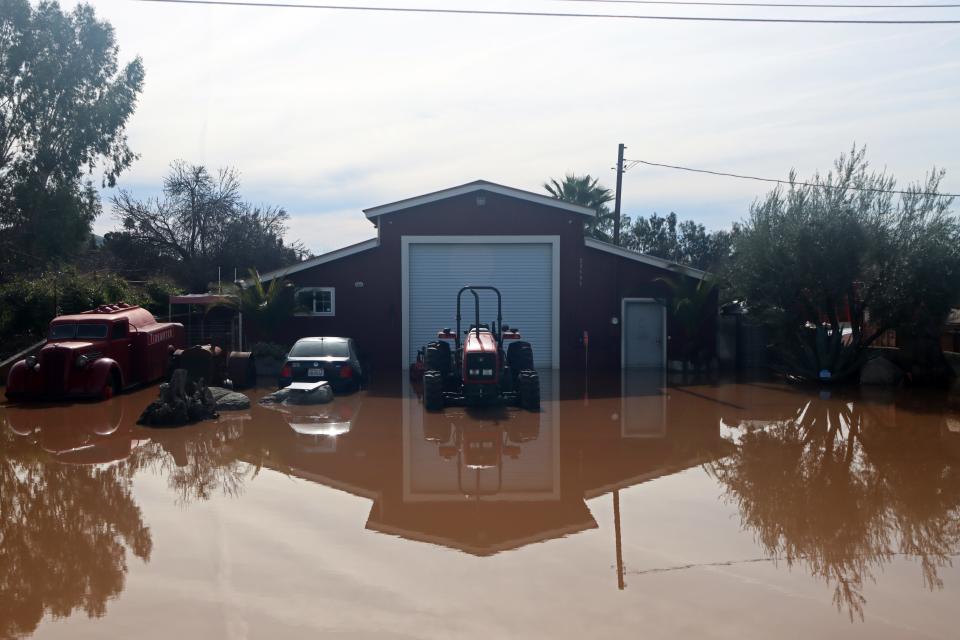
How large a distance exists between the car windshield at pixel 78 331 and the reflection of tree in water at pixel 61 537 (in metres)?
6.74

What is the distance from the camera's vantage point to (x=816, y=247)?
19609mm

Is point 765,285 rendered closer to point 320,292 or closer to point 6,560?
point 320,292

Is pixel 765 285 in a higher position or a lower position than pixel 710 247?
lower

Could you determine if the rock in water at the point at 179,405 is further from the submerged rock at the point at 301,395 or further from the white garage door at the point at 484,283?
the white garage door at the point at 484,283

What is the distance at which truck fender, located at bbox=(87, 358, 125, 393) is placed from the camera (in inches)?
650

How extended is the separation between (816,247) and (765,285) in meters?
1.51

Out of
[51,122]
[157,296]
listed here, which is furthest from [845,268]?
[51,122]

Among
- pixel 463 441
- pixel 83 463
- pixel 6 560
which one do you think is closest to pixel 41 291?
pixel 83 463

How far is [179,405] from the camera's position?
14.1 m

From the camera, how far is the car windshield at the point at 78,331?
17.5 meters

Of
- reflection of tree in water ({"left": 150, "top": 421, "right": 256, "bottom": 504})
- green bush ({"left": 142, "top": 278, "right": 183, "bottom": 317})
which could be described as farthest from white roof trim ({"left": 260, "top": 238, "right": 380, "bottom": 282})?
reflection of tree in water ({"left": 150, "top": 421, "right": 256, "bottom": 504})

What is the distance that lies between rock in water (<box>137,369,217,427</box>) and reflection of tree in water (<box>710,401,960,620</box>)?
28.3ft

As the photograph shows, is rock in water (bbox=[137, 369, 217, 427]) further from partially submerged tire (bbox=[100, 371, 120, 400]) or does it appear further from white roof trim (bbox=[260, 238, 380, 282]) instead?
white roof trim (bbox=[260, 238, 380, 282])

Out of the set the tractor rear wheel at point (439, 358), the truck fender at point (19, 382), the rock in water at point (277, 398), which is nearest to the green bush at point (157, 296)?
the truck fender at point (19, 382)
